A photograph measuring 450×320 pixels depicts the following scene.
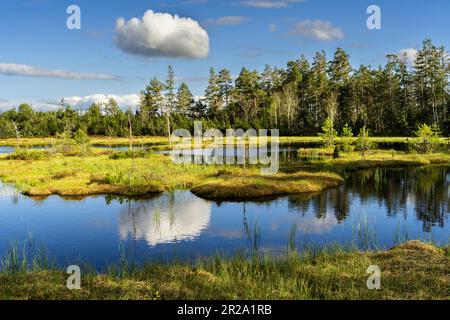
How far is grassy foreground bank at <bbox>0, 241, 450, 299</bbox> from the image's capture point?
11523 mm

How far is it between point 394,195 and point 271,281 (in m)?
24.1

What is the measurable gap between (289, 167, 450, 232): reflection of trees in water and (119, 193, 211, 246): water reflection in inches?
281

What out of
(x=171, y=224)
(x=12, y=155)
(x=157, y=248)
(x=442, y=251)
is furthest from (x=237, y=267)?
(x=12, y=155)

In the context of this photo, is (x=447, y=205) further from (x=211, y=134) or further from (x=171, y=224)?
(x=211, y=134)

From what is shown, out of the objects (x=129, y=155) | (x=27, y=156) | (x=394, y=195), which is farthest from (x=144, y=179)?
(x=27, y=156)

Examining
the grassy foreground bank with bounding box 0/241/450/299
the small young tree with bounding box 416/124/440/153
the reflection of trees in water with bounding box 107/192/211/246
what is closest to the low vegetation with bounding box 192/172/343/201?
the reflection of trees in water with bounding box 107/192/211/246

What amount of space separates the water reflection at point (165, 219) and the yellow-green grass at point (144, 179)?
373 centimetres

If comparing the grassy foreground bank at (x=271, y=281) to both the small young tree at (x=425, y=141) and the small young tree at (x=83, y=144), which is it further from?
the small young tree at (x=83, y=144)

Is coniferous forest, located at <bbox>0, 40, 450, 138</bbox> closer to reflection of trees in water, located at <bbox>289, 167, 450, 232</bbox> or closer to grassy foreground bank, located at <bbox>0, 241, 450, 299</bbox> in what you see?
reflection of trees in water, located at <bbox>289, 167, 450, 232</bbox>

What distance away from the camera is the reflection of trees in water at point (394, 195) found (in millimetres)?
27828

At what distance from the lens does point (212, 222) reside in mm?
25891
